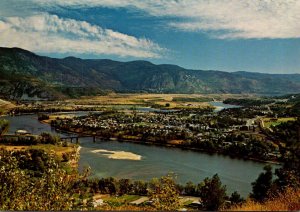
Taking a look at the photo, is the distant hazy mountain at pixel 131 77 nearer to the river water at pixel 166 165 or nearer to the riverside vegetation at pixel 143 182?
the riverside vegetation at pixel 143 182

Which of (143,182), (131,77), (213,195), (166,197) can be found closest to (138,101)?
(143,182)

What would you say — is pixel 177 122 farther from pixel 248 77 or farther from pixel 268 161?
pixel 248 77

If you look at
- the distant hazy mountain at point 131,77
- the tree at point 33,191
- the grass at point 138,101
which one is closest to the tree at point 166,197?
the tree at point 33,191

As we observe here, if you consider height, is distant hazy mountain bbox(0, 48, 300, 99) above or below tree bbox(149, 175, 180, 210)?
above

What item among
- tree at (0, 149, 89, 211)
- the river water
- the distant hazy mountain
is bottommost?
the river water

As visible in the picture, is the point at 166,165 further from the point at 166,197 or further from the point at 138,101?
the point at 138,101

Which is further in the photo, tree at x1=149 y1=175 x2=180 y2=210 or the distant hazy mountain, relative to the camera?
the distant hazy mountain

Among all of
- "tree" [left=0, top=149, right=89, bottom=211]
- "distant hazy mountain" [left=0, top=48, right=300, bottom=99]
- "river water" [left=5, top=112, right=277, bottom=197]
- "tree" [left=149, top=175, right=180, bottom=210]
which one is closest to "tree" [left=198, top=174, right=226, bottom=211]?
"river water" [left=5, top=112, right=277, bottom=197]

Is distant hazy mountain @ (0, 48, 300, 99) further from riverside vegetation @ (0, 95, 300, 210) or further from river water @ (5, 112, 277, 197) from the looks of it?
river water @ (5, 112, 277, 197)
